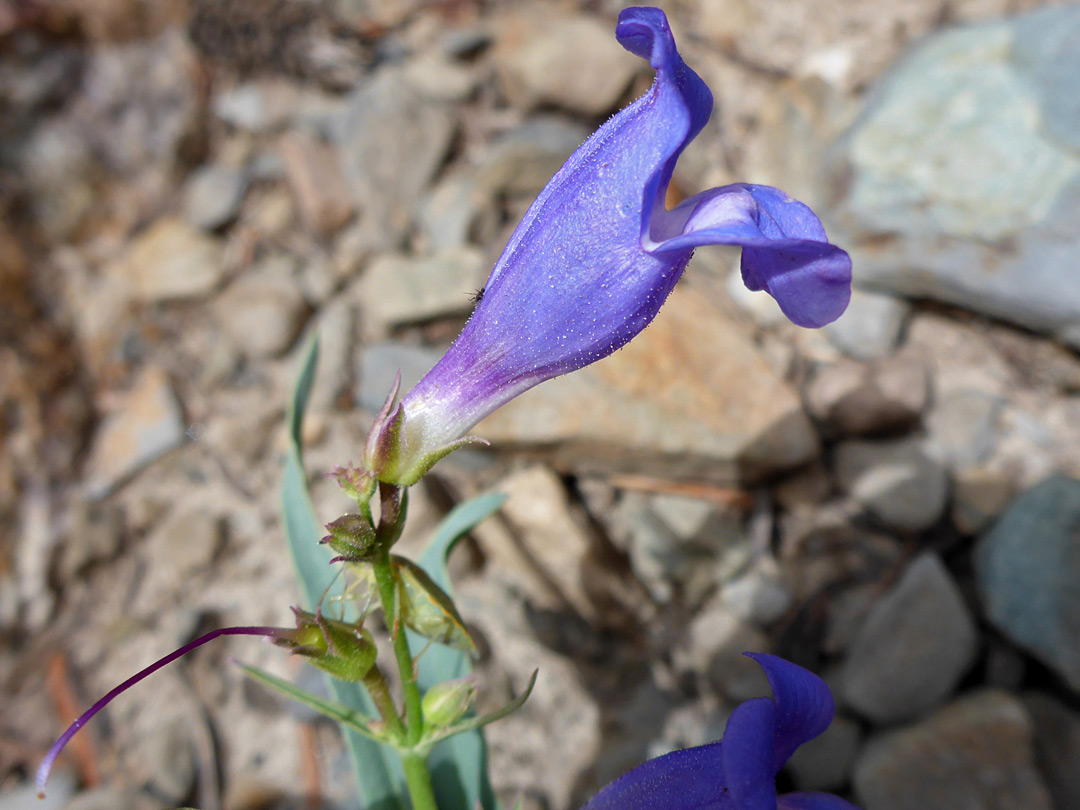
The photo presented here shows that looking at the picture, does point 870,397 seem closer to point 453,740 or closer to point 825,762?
point 825,762

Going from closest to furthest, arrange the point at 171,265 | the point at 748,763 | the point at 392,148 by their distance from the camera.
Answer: the point at 748,763 < the point at 171,265 < the point at 392,148

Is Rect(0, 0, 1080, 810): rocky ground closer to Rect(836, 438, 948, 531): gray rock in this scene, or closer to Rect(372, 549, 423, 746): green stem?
Rect(836, 438, 948, 531): gray rock

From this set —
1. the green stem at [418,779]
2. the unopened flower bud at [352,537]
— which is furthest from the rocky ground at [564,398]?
the unopened flower bud at [352,537]

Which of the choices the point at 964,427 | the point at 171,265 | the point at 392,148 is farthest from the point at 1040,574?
the point at 171,265

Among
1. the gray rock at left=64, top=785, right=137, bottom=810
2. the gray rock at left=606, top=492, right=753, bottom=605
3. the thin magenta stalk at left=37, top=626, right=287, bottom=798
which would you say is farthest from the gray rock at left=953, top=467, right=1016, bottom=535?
the gray rock at left=64, top=785, right=137, bottom=810

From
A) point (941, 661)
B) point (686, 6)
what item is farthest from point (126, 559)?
point (686, 6)

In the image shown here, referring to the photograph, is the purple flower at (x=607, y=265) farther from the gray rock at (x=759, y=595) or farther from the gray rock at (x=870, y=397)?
the gray rock at (x=870, y=397)

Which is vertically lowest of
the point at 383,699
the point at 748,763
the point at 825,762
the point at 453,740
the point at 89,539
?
the point at 825,762

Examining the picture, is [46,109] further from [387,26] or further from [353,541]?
[353,541]

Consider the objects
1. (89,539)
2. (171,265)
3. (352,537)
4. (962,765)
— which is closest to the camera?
(352,537)
